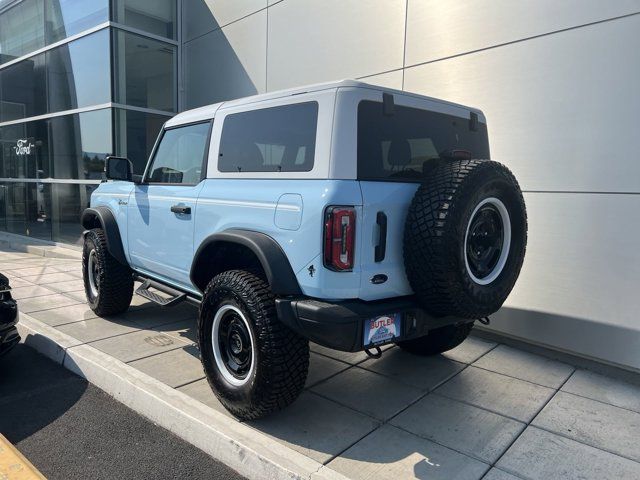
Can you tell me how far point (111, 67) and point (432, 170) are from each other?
7931 millimetres

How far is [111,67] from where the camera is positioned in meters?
8.95

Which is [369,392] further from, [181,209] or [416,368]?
Result: [181,209]

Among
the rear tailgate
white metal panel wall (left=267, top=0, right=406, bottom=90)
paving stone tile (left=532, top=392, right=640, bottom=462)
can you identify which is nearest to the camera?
the rear tailgate

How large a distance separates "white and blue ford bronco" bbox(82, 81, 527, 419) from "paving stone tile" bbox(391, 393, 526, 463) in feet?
2.26

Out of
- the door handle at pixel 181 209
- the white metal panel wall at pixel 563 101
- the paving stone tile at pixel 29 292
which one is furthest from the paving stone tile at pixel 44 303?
the white metal panel wall at pixel 563 101

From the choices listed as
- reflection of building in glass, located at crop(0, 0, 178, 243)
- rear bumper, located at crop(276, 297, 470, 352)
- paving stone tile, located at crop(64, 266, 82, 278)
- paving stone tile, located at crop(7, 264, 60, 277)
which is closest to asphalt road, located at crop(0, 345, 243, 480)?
rear bumper, located at crop(276, 297, 470, 352)

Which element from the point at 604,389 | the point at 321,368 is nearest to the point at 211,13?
the point at 321,368

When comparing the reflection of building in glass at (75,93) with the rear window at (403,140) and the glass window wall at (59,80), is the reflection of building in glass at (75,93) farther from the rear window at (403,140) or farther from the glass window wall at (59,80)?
the rear window at (403,140)

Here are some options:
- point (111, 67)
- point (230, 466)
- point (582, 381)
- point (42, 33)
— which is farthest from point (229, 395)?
point (42, 33)

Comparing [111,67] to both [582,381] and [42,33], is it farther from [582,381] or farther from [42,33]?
[582,381]

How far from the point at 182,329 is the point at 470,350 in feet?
9.79

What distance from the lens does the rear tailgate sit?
9.06ft

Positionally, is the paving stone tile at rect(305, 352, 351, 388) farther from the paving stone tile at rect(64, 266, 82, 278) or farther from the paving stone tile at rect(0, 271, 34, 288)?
the paving stone tile at rect(64, 266, 82, 278)

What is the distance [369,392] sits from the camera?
12.1ft
